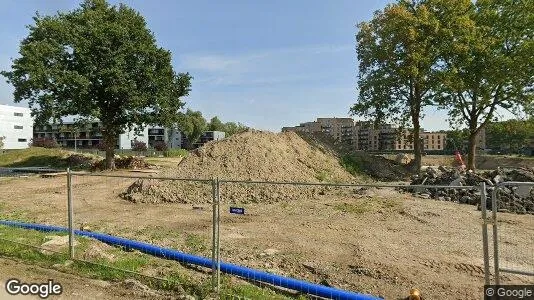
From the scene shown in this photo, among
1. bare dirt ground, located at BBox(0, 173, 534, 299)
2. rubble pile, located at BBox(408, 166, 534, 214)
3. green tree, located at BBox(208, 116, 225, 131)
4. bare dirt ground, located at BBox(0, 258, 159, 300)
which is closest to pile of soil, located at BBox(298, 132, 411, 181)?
rubble pile, located at BBox(408, 166, 534, 214)

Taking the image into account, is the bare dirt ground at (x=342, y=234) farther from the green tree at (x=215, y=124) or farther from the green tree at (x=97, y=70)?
the green tree at (x=215, y=124)

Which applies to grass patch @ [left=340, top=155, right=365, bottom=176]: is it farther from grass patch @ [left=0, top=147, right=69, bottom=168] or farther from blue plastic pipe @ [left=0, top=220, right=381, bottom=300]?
grass patch @ [left=0, top=147, right=69, bottom=168]

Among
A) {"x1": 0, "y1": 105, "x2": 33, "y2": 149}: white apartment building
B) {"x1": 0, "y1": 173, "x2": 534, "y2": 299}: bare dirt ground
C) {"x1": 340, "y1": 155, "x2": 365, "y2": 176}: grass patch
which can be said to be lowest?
{"x1": 0, "y1": 173, "x2": 534, "y2": 299}: bare dirt ground

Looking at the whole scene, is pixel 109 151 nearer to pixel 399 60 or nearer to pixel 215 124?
pixel 399 60

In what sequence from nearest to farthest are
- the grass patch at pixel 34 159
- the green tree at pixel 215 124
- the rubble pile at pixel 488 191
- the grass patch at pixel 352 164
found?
the rubble pile at pixel 488 191, the grass patch at pixel 352 164, the grass patch at pixel 34 159, the green tree at pixel 215 124

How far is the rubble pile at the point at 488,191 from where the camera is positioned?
16.1 metres

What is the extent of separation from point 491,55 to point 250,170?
70.3 ft

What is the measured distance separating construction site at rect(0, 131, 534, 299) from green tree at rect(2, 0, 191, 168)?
7053 millimetres

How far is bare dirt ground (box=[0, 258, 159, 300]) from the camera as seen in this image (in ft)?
21.4

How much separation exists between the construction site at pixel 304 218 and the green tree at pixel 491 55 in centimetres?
1003

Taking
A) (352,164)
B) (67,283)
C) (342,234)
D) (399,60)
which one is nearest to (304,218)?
(342,234)

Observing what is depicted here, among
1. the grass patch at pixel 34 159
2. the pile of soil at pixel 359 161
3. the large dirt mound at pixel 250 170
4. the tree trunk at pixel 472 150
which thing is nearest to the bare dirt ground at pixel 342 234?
the large dirt mound at pixel 250 170

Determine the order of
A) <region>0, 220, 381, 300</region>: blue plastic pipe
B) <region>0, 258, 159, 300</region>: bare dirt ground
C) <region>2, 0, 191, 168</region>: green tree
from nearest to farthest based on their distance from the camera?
1. <region>0, 220, 381, 300</region>: blue plastic pipe
2. <region>0, 258, 159, 300</region>: bare dirt ground
3. <region>2, 0, 191, 168</region>: green tree

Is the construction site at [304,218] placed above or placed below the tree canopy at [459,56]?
below
